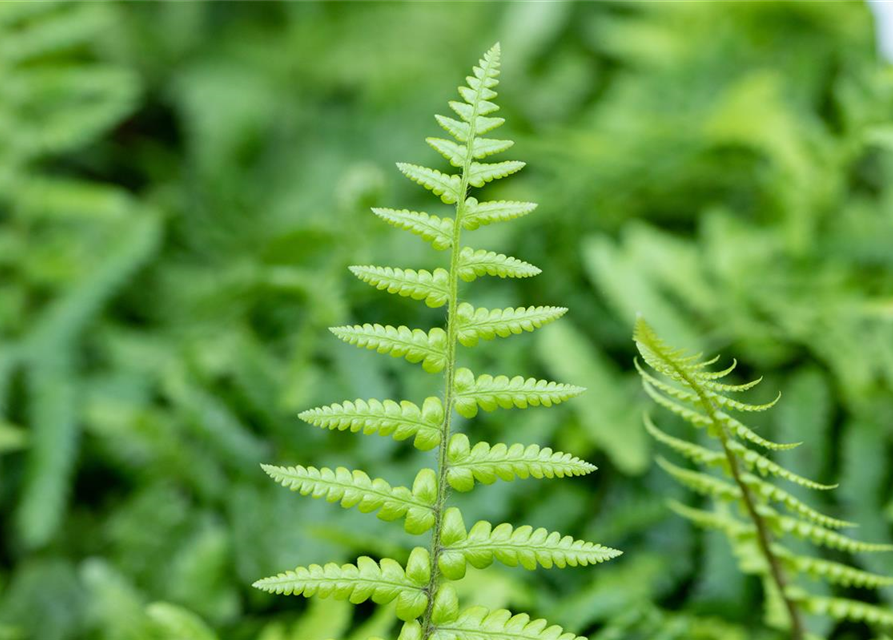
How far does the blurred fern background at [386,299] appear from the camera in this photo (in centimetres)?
141

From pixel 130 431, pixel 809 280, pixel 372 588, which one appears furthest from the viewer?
pixel 809 280

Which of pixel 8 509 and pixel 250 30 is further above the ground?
pixel 250 30

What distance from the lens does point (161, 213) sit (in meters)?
2.13

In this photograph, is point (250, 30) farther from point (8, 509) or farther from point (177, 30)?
point (8, 509)

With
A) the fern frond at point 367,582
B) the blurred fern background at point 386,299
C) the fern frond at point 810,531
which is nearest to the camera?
the fern frond at point 367,582

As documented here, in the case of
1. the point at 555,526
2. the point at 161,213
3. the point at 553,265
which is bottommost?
the point at 555,526

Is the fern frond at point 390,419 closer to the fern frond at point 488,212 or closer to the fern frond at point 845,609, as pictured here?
the fern frond at point 488,212

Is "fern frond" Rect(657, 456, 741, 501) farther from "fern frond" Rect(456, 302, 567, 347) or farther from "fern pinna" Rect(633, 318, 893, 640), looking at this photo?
"fern frond" Rect(456, 302, 567, 347)

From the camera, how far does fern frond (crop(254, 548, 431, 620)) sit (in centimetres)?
82

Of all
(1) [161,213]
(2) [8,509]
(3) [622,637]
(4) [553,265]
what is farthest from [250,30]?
(3) [622,637]

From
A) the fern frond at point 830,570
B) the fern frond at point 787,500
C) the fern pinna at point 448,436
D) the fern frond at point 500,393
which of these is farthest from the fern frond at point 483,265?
the fern frond at point 830,570

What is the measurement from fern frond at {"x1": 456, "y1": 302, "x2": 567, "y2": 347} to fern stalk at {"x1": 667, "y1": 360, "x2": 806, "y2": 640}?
0.15 meters

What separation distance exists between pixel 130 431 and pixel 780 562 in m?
1.20

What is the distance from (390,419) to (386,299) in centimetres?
90
